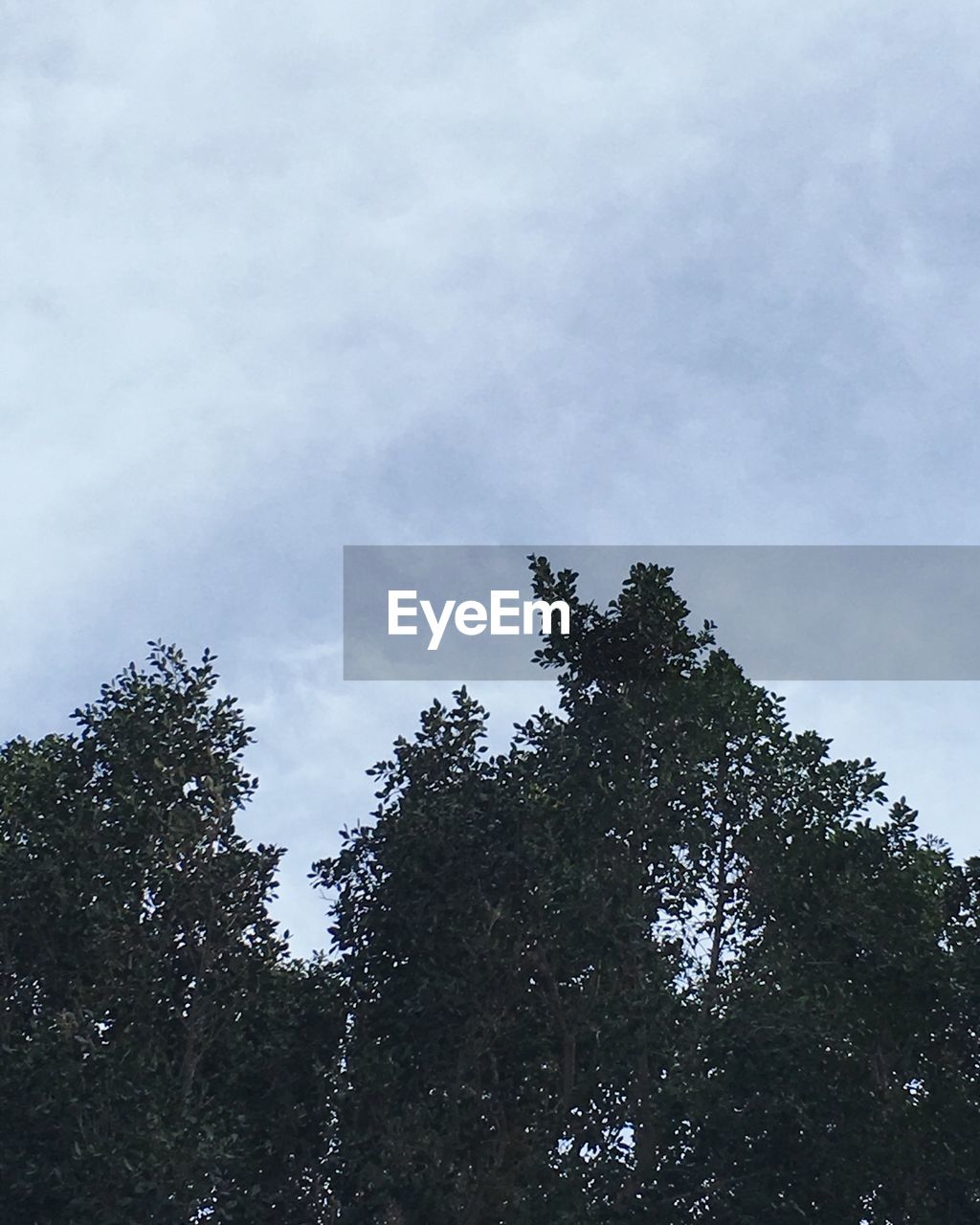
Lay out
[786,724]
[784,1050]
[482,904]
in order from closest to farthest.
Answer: [784,1050] → [482,904] → [786,724]

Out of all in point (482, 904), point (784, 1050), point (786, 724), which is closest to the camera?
point (784, 1050)

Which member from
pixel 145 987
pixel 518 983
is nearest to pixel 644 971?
pixel 518 983

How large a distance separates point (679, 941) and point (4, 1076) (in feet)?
45.6

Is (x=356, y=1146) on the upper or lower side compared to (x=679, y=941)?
lower

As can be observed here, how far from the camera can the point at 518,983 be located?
34000 mm

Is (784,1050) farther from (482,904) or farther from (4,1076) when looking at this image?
(4,1076)

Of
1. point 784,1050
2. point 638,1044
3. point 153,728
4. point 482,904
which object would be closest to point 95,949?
point 153,728

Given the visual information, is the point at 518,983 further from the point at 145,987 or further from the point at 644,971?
the point at 145,987

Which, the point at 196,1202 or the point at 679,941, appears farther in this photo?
the point at 679,941

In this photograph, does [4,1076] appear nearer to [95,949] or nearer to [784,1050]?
[95,949]

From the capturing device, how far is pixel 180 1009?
114 feet

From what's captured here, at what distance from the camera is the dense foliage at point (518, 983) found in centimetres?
3186

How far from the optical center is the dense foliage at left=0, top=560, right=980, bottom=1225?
105 ft

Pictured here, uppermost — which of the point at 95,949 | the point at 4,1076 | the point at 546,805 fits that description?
the point at 546,805
